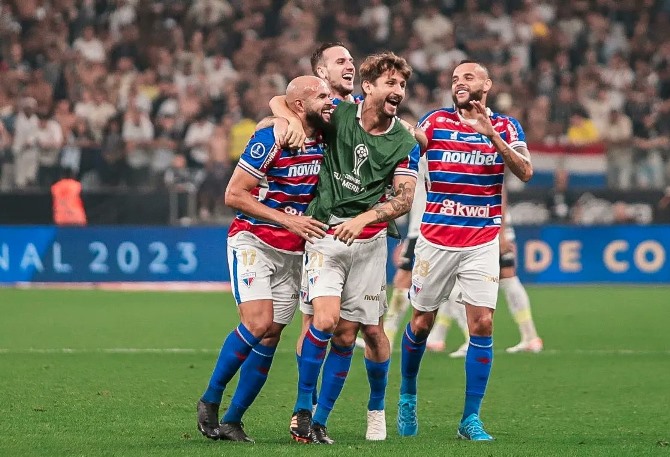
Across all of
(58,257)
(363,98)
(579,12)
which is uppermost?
(579,12)

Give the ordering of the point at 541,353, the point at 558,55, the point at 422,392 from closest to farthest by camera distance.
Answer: the point at 422,392
the point at 541,353
the point at 558,55

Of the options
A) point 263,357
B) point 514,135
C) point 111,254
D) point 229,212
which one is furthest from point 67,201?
point 263,357

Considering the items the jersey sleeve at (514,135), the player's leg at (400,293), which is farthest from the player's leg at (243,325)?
the player's leg at (400,293)

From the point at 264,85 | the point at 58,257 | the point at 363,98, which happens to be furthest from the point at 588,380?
the point at 264,85

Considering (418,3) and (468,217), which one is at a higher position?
(418,3)

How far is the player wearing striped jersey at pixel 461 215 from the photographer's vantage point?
7.98m

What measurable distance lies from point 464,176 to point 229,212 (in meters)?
11.2

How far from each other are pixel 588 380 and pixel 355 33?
14.7 meters

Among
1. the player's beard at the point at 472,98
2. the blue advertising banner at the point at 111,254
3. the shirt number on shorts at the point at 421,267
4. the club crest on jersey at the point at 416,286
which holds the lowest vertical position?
the blue advertising banner at the point at 111,254

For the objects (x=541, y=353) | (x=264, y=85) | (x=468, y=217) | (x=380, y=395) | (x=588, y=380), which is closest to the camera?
(x=380, y=395)

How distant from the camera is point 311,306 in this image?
26.1ft

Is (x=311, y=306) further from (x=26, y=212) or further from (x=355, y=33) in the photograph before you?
(x=355, y=33)

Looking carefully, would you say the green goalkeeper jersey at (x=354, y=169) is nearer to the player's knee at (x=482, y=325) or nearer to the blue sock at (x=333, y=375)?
the blue sock at (x=333, y=375)

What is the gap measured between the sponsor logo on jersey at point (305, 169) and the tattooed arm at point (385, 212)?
15.7 inches
